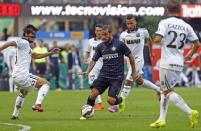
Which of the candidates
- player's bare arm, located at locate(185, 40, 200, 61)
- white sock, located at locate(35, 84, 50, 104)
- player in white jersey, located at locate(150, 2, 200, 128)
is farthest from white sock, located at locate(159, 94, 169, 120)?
white sock, located at locate(35, 84, 50, 104)

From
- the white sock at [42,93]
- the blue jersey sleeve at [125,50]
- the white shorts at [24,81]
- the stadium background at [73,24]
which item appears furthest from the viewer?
the stadium background at [73,24]

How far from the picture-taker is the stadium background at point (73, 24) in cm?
4191

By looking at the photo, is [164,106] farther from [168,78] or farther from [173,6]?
[173,6]

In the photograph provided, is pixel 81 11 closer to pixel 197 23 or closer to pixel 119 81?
pixel 197 23

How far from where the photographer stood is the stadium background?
137 ft

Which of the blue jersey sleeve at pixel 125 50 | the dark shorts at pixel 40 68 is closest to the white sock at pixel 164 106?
the blue jersey sleeve at pixel 125 50

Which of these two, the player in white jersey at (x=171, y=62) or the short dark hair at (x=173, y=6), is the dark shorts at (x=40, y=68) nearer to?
the player in white jersey at (x=171, y=62)

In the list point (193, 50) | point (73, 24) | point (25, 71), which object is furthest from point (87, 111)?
point (73, 24)

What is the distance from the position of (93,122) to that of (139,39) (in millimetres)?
4964

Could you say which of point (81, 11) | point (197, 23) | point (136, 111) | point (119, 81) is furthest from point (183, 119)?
point (197, 23)

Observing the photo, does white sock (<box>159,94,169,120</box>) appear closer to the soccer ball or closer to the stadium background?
the soccer ball

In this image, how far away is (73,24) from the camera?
53.0 m

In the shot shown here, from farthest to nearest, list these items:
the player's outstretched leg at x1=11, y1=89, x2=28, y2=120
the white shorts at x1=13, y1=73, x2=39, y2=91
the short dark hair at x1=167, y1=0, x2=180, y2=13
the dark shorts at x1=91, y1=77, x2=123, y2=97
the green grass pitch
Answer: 1. the player's outstretched leg at x1=11, y1=89, x2=28, y2=120
2. the white shorts at x1=13, y1=73, x2=39, y2=91
3. the dark shorts at x1=91, y1=77, x2=123, y2=97
4. the green grass pitch
5. the short dark hair at x1=167, y1=0, x2=180, y2=13

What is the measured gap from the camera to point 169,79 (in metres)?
15.6
